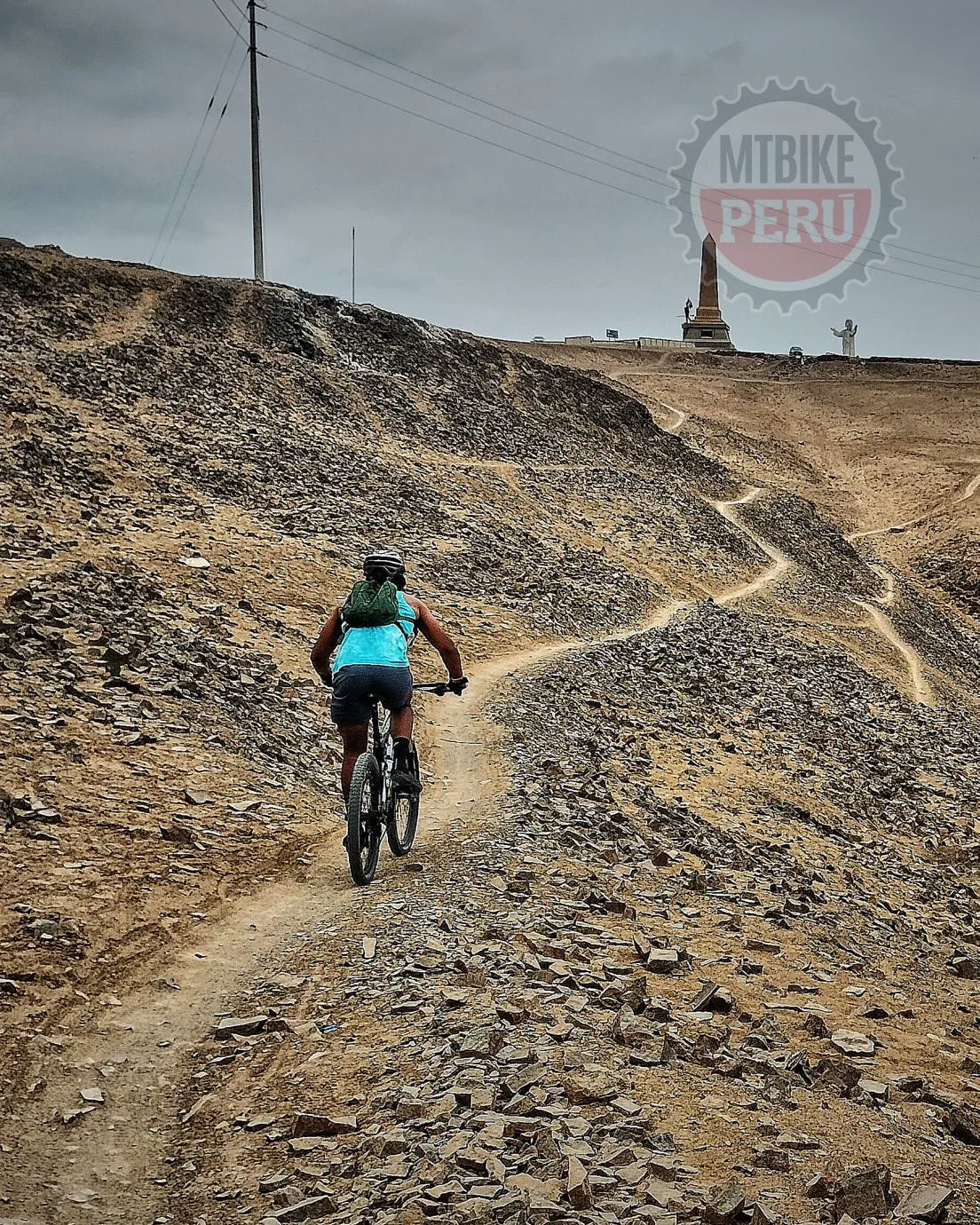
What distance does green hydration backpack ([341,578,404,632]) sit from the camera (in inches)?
345

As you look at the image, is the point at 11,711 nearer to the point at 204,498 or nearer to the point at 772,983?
the point at 772,983

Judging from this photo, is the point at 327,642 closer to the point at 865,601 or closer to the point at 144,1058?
the point at 144,1058

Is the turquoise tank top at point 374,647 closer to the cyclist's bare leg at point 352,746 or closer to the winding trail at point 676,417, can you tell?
the cyclist's bare leg at point 352,746

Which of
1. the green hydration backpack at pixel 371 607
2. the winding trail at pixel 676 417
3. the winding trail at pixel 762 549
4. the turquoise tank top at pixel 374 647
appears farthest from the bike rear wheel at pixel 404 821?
the winding trail at pixel 676 417

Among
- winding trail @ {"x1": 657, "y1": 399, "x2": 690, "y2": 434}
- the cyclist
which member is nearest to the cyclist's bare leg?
the cyclist

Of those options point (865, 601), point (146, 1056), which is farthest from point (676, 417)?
point (146, 1056)

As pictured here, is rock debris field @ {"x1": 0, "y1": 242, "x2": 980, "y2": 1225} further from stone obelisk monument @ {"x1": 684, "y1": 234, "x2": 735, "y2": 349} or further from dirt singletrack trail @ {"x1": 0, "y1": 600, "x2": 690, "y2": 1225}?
stone obelisk monument @ {"x1": 684, "y1": 234, "x2": 735, "y2": 349}

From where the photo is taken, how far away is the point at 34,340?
1073 inches

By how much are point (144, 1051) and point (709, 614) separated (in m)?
24.0

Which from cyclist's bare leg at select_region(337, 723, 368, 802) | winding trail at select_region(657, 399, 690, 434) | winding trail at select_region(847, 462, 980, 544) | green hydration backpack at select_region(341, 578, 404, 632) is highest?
winding trail at select_region(657, 399, 690, 434)

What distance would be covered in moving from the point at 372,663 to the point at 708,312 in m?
97.4

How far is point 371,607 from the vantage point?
8758 mm

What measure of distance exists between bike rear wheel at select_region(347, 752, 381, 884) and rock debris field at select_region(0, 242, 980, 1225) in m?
0.22

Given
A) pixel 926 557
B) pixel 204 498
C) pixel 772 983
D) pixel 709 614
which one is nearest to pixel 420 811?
pixel 772 983
